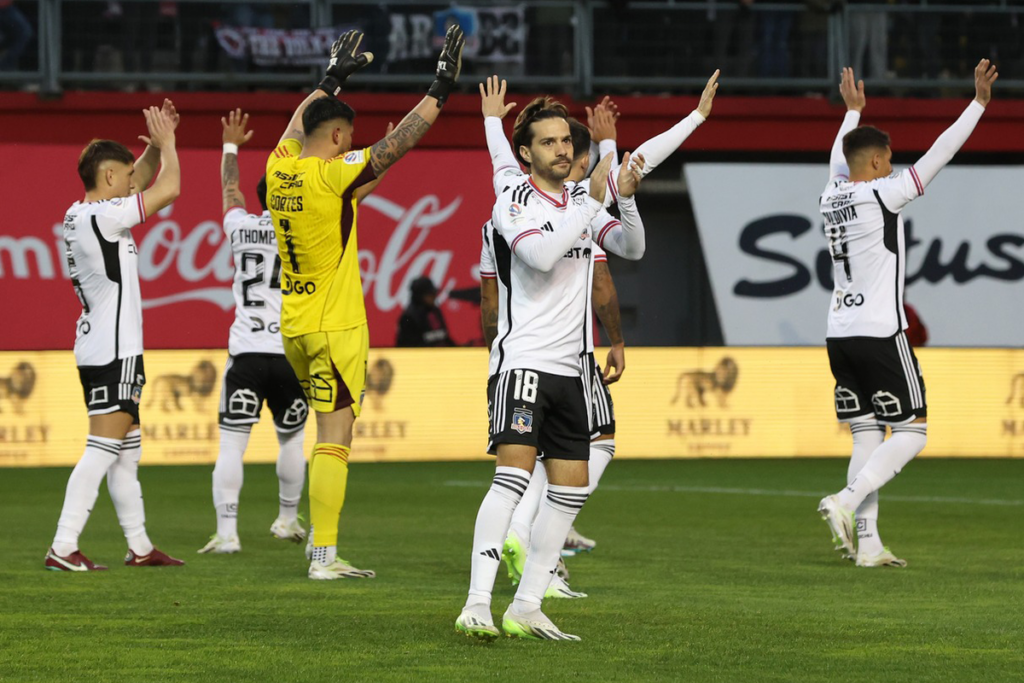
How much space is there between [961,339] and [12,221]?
1277 centimetres

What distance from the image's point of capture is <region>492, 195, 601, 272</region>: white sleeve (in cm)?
593

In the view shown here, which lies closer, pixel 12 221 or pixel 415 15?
pixel 12 221

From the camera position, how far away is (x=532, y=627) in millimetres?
6074

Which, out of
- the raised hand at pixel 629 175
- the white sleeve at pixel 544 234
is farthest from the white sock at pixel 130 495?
the raised hand at pixel 629 175

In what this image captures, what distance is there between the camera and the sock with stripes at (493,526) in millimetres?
5945

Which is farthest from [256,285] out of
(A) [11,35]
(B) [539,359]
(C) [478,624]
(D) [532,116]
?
(A) [11,35]

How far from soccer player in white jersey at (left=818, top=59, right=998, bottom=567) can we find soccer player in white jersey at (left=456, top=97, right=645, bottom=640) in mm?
2947

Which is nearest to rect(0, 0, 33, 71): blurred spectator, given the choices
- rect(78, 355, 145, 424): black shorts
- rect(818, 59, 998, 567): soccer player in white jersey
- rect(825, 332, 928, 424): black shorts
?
rect(78, 355, 145, 424): black shorts

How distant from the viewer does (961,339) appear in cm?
2270

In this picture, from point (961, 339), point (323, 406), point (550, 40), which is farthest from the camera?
point (550, 40)

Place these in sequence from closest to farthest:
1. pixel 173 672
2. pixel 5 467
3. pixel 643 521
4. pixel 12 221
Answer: pixel 173 672
pixel 643 521
pixel 5 467
pixel 12 221

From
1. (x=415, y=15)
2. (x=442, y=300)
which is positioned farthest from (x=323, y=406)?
(x=415, y=15)

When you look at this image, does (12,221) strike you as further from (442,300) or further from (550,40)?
(550,40)

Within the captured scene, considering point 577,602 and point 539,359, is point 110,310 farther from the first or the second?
point 539,359
